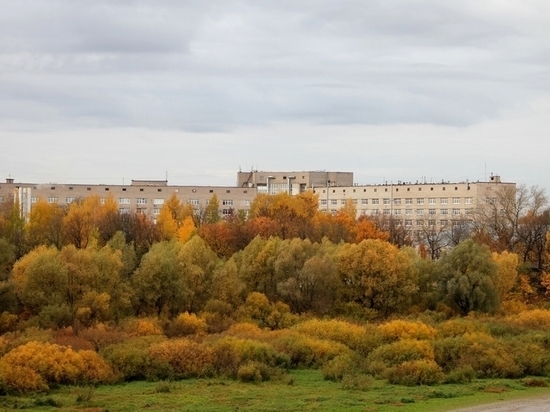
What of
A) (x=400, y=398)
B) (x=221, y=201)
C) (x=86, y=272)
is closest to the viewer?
(x=400, y=398)

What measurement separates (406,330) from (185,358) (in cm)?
1354

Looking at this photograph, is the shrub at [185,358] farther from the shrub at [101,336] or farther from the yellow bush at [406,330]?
the yellow bush at [406,330]

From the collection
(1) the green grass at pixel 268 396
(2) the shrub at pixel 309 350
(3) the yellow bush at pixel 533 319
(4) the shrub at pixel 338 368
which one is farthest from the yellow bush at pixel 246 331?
(3) the yellow bush at pixel 533 319

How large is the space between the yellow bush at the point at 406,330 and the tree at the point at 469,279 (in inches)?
435

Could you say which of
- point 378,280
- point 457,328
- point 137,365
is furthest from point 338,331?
point 137,365

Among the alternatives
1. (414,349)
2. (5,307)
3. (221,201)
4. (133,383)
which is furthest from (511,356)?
(221,201)

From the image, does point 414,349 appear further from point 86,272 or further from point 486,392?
point 86,272

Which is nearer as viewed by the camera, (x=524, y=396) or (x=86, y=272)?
(x=524, y=396)

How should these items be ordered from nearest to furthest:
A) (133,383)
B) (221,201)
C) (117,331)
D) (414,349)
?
(133,383), (414,349), (117,331), (221,201)

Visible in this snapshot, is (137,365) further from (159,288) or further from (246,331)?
(159,288)

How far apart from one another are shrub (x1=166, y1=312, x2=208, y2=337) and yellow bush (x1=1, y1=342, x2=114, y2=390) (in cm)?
1126

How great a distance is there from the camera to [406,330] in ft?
188

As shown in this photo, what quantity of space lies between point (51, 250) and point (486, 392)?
30.9 metres

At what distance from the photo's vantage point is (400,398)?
42969mm
